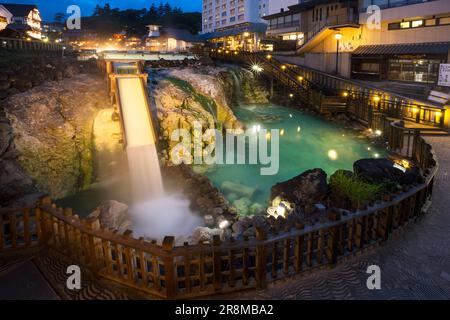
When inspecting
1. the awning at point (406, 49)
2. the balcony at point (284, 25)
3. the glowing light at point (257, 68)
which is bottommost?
the glowing light at point (257, 68)

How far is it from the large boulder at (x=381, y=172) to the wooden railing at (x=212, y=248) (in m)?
2.04

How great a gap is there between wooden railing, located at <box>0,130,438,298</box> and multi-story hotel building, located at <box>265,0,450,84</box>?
77.6ft

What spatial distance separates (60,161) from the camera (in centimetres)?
1361

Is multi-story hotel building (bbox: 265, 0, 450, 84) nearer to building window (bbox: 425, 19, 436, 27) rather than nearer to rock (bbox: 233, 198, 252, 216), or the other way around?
building window (bbox: 425, 19, 436, 27)

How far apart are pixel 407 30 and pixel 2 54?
3027 cm

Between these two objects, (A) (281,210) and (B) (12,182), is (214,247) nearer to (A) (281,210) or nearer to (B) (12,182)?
(A) (281,210)

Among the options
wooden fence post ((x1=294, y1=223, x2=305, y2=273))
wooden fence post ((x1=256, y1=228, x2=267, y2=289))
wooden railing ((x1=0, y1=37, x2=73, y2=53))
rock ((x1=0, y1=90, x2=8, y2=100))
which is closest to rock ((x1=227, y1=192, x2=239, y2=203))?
wooden fence post ((x1=294, y1=223, x2=305, y2=273))

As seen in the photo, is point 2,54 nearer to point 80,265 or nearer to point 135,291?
point 80,265

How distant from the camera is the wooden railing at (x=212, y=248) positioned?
5137 millimetres

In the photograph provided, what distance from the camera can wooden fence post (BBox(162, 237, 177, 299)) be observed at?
193 inches

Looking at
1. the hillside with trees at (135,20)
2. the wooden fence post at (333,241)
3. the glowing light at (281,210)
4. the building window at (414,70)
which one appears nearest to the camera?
the wooden fence post at (333,241)

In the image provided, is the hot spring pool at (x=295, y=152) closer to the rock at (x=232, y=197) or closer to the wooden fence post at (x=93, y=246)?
the rock at (x=232, y=197)

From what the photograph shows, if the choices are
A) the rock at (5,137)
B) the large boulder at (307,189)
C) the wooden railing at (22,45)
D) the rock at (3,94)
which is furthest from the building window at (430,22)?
the wooden railing at (22,45)
